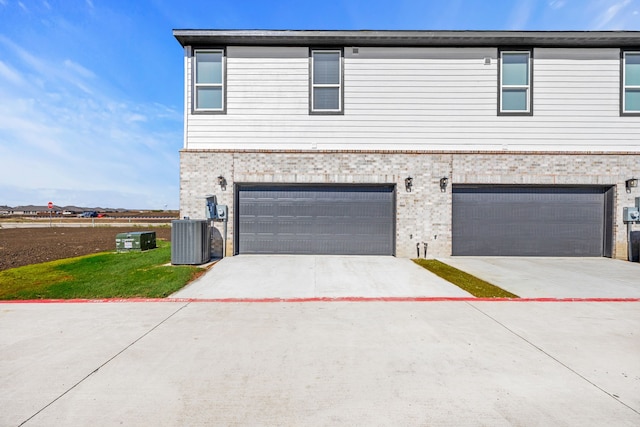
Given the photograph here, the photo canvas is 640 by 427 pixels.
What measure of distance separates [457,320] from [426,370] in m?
1.76

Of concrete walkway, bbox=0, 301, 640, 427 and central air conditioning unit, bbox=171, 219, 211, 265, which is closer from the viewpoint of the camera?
concrete walkway, bbox=0, 301, 640, 427

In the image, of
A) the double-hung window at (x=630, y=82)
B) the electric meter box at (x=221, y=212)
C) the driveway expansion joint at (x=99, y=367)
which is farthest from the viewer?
the double-hung window at (x=630, y=82)

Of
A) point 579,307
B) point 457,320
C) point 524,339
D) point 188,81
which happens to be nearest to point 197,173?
point 188,81

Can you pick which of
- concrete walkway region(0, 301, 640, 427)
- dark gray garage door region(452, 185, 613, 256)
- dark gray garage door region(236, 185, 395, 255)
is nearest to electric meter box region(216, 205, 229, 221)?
dark gray garage door region(236, 185, 395, 255)

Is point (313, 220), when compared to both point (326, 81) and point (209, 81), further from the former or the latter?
point (209, 81)

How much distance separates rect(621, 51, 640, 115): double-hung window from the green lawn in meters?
15.8

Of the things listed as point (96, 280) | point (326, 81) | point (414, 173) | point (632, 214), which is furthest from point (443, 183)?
point (96, 280)

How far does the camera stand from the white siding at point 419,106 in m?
9.84

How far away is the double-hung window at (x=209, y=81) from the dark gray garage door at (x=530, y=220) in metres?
9.45

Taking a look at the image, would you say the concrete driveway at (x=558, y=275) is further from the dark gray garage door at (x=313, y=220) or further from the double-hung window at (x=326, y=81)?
the double-hung window at (x=326, y=81)

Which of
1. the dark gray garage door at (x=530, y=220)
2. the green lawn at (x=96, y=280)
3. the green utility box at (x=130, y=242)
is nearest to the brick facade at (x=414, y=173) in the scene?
the dark gray garage door at (x=530, y=220)

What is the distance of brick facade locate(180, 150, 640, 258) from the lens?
384 inches

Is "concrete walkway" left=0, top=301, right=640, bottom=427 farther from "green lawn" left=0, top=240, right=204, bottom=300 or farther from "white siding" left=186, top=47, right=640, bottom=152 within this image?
"white siding" left=186, top=47, right=640, bottom=152

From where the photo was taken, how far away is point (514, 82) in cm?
995
